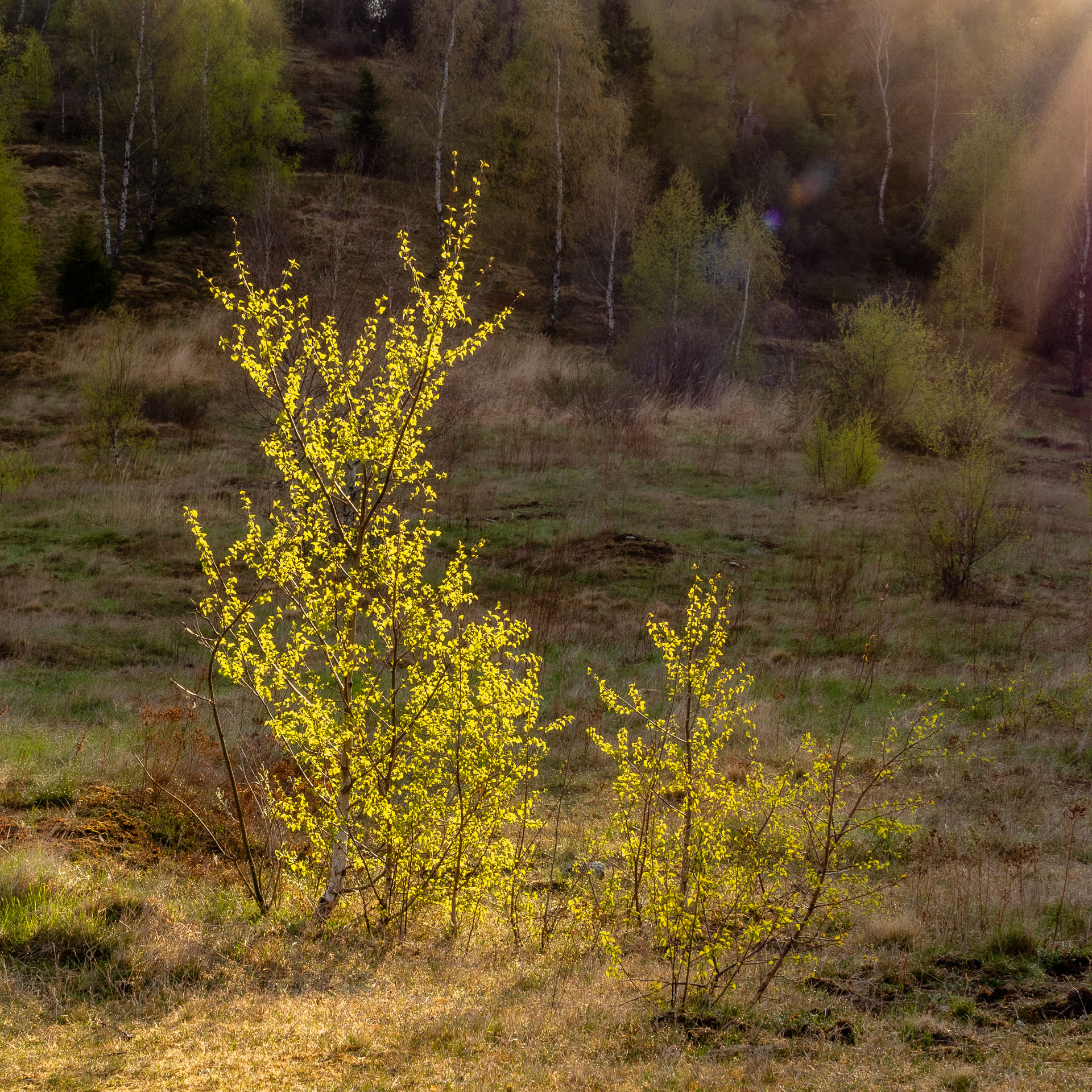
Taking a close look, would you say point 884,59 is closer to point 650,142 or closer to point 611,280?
point 650,142

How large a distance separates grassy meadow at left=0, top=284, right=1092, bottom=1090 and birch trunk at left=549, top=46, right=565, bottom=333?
43.5 ft

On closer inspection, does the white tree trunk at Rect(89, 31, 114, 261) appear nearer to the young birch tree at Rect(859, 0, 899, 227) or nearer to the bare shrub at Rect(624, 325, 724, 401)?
the bare shrub at Rect(624, 325, 724, 401)

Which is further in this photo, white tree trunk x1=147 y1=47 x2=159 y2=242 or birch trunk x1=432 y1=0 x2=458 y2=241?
birch trunk x1=432 y1=0 x2=458 y2=241

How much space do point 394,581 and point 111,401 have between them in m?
16.1

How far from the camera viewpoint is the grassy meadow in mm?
3934

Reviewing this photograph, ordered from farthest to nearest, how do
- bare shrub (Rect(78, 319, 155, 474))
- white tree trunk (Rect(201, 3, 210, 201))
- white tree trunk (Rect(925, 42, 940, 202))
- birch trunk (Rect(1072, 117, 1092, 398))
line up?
white tree trunk (Rect(925, 42, 940, 202)) < birch trunk (Rect(1072, 117, 1092, 398)) < white tree trunk (Rect(201, 3, 210, 201)) < bare shrub (Rect(78, 319, 155, 474))

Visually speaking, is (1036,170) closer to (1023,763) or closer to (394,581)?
(1023,763)

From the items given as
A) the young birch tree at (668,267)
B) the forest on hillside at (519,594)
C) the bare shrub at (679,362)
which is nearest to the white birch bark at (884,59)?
the forest on hillside at (519,594)

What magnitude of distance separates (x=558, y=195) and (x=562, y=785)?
29.9m

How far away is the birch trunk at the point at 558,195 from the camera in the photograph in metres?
33.3

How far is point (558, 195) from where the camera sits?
33875 mm

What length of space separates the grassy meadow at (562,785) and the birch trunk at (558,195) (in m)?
13.3

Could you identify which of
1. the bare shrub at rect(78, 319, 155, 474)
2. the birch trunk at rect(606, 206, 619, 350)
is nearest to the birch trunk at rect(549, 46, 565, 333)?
the birch trunk at rect(606, 206, 619, 350)

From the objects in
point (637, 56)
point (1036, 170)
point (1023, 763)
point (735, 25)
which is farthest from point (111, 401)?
point (735, 25)
